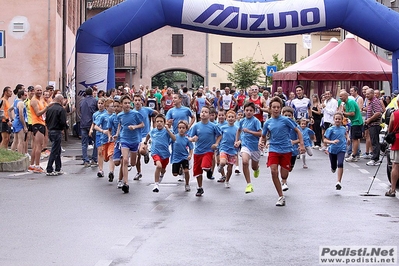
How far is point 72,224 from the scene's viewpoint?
1027 centimetres

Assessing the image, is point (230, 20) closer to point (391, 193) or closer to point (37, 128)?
point (37, 128)

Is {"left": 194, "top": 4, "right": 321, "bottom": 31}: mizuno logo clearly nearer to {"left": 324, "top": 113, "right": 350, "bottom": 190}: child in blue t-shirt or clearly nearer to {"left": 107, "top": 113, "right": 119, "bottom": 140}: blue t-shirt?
{"left": 107, "top": 113, "right": 119, "bottom": 140}: blue t-shirt

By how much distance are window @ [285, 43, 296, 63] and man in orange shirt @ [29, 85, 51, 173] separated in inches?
1923

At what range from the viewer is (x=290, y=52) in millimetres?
65875

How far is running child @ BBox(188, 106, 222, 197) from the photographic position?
45.2ft

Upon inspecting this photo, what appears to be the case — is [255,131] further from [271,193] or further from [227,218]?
[227,218]

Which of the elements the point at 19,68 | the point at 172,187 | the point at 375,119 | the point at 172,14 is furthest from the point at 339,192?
the point at 19,68

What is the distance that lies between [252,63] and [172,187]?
4809 centimetres

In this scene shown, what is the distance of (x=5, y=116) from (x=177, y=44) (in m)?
45.7

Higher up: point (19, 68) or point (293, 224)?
point (19, 68)

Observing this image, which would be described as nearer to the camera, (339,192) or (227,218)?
(227,218)

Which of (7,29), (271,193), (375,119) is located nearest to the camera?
(271,193)

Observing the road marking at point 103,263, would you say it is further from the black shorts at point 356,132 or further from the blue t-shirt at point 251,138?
the black shorts at point 356,132

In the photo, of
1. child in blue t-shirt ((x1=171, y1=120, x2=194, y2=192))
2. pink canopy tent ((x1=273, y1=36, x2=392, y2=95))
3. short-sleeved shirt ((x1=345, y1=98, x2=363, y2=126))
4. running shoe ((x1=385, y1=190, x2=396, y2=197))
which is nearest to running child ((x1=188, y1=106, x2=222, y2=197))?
child in blue t-shirt ((x1=171, y1=120, x2=194, y2=192))
